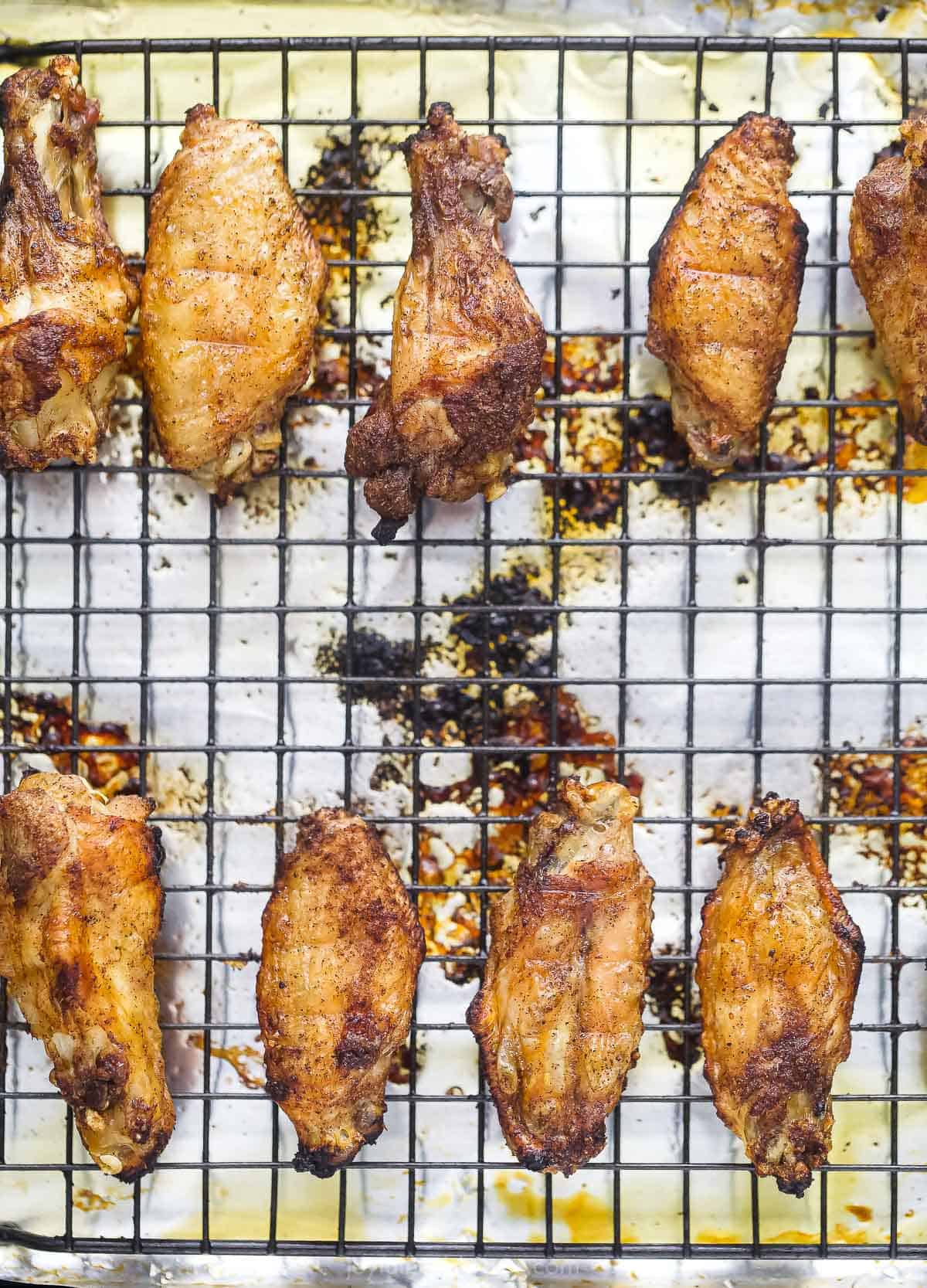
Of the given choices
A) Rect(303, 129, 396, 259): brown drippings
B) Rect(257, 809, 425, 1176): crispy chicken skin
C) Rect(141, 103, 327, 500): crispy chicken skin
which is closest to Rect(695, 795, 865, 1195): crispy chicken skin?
Rect(257, 809, 425, 1176): crispy chicken skin

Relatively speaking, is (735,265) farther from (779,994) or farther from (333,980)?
(333,980)

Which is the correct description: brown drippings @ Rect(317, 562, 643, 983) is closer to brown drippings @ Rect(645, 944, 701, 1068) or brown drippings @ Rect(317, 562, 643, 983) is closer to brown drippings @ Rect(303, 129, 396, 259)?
brown drippings @ Rect(645, 944, 701, 1068)

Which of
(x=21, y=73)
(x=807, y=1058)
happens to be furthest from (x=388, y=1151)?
(x=21, y=73)

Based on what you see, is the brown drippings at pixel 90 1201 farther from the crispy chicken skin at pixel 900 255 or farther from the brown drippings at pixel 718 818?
the crispy chicken skin at pixel 900 255

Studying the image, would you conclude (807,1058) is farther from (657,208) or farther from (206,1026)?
(657,208)

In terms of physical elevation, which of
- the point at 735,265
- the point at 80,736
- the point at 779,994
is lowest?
the point at 779,994

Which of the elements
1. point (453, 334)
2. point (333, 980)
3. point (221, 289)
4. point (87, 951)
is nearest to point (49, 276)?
point (221, 289)
